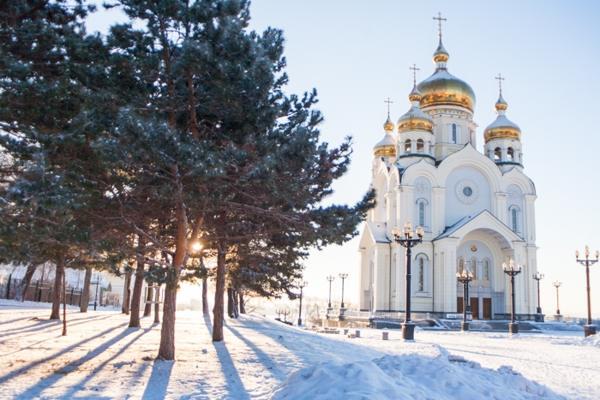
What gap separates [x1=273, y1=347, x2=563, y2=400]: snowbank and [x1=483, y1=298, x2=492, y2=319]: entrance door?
34.1 m

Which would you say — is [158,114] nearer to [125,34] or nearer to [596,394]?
[125,34]

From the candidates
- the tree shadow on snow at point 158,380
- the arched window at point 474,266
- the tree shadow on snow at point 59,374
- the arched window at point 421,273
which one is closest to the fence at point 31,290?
the arched window at point 421,273

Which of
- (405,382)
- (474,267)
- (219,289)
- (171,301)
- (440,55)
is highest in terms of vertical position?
(440,55)

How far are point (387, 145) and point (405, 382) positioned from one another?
154 ft

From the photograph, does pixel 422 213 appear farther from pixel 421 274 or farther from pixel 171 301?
pixel 171 301

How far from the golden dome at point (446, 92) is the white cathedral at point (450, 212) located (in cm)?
9

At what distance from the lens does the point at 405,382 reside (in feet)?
24.7

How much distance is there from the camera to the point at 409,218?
4206 cm

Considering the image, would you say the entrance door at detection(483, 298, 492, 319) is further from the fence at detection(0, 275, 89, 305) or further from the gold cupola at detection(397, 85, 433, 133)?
the fence at detection(0, 275, 89, 305)

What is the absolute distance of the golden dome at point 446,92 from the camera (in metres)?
47.6

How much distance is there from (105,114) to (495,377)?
805 centimetres

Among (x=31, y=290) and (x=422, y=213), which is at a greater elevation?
(x=422, y=213)

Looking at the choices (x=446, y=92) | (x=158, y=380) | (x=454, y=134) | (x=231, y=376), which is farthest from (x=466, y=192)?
(x=158, y=380)

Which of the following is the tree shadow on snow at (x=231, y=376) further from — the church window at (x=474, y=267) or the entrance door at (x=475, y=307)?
the church window at (x=474, y=267)
